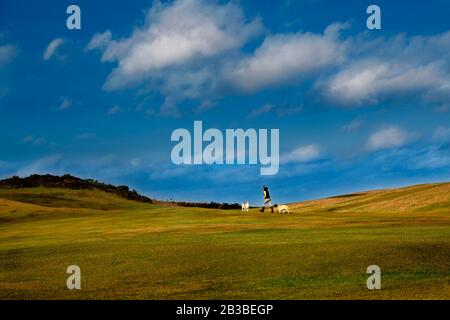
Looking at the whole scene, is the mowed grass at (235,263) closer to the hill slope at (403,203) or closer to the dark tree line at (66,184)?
the hill slope at (403,203)

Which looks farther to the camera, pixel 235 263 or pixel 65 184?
pixel 65 184

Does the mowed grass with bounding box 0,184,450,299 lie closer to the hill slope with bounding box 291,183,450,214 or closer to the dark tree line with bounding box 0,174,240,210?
the hill slope with bounding box 291,183,450,214

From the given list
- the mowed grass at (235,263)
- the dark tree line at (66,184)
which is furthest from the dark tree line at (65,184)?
the mowed grass at (235,263)

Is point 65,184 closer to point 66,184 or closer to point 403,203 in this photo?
point 66,184

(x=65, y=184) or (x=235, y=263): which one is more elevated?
(x=65, y=184)

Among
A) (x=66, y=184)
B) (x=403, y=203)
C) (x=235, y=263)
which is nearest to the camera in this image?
(x=235, y=263)

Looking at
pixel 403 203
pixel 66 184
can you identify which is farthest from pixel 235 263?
pixel 66 184

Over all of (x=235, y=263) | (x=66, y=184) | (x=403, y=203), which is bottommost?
(x=235, y=263)

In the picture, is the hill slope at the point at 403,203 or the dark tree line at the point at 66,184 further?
the dark tree line at the point at 66,184

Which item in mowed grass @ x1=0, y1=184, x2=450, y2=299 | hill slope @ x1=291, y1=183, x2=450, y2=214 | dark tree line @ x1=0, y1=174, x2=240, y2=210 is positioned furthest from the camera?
dark tree line @ x1=0, y1=174, x2=240, y2=210

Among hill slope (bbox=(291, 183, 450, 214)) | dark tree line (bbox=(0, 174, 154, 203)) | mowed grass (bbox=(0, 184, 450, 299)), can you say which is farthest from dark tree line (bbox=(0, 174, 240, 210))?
mowed grass (bbox=(0, 184, 450, 299))

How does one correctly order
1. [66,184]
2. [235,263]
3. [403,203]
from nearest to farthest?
[235,263]
[403,203]
[66,184]
